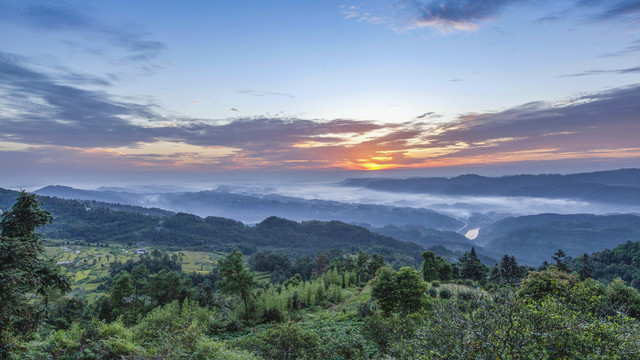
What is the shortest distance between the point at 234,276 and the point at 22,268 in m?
20.1

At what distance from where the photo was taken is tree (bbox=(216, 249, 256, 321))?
3156 centimetres

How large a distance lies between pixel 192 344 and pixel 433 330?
12875 millimetres

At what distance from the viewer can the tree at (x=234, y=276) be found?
104ft

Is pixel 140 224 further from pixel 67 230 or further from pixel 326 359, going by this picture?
pixel 326 359

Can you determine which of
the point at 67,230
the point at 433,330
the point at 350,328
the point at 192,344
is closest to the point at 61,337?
the point at 192,344

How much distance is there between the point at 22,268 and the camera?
13266 millimetres

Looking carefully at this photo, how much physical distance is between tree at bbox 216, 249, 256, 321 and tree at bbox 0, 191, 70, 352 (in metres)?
16.2

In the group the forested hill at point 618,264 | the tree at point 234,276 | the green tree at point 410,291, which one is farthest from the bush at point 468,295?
the forested hill at point 618,264

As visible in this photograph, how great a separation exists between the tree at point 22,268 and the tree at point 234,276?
1620 cm

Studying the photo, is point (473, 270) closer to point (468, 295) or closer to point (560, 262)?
point (560, 262)

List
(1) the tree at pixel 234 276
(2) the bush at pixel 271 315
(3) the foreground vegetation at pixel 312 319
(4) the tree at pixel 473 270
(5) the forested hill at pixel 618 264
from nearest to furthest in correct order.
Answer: (3) the foreground vegetation at pixel 312 319 < (1) the tree at pixel 234 276 < (2) the bush at pixel 271 315 < (4) the tree at pixel 473 270 < (5) the forested hill at pixel 618 264

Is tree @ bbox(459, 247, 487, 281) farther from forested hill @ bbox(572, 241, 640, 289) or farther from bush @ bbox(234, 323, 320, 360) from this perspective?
bush @ bbox(234, 323, 320, 360)

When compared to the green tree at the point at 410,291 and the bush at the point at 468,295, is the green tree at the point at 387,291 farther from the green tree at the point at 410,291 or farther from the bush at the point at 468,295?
the bush at the point at 468,295

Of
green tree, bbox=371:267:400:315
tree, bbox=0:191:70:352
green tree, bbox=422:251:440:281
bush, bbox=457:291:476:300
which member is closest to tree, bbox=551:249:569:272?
green tree, bbox=422:251:440:281
